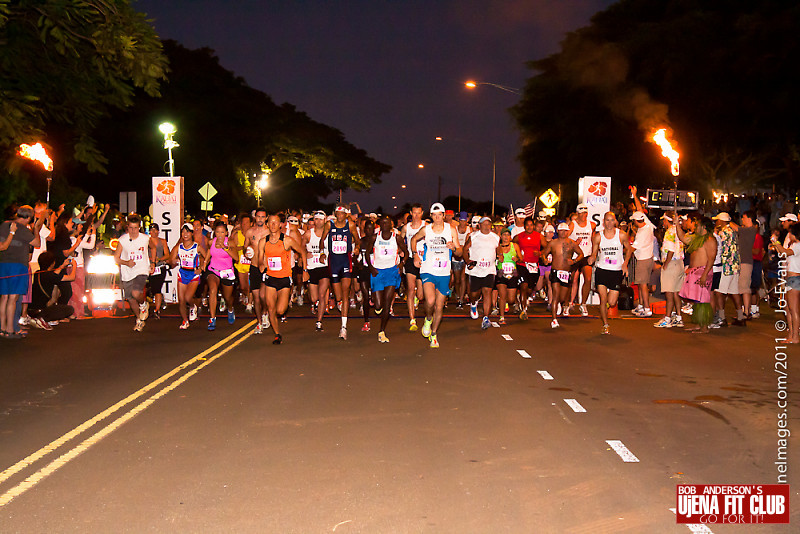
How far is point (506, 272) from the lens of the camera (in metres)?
16.2

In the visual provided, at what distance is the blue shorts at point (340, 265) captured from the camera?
48.2 feet

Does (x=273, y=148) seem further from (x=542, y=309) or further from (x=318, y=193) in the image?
(x=542, y=309)

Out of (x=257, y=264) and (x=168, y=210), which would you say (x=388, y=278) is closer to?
(x=257, y=264)

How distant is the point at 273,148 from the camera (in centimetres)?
6147

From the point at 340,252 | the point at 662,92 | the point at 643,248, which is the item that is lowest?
the point at 340,252

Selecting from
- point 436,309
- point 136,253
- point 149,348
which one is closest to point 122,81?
point 136,253

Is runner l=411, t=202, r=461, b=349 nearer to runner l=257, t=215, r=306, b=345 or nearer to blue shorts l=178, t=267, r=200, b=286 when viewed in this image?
runner l=257, t=215, r=306, b=345

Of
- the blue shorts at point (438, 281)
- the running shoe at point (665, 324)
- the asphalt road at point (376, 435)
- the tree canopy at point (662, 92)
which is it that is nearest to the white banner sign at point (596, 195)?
the running shoe at point (665, 324)

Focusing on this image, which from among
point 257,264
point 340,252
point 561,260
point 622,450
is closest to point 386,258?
point 340,252

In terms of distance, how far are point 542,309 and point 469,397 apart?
36.0 ft

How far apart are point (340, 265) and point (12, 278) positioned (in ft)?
17.2

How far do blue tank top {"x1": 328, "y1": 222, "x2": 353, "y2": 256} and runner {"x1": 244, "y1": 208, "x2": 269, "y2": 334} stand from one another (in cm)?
108

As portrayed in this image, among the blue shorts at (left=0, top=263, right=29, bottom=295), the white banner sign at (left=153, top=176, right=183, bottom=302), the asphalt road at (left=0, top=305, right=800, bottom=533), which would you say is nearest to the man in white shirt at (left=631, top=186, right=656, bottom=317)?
the asphalt road at (left=0, top=305, right=800, bottom=533)

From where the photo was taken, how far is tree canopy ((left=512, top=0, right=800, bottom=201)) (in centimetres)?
3256
